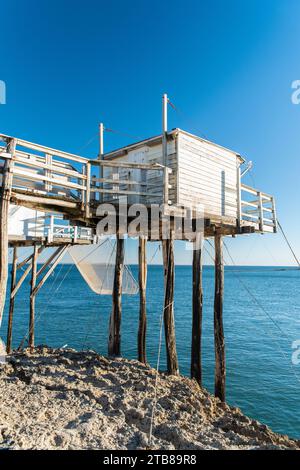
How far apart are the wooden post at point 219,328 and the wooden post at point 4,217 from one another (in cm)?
758

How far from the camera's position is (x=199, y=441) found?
6.21m

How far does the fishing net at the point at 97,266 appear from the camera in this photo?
70.0ft

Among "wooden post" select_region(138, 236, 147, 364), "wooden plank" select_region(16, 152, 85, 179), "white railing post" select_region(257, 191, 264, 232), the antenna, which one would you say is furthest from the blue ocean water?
"wooden plank" select_region(16, 152, 85, 179)

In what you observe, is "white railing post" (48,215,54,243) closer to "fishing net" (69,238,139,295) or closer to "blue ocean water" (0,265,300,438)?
"fishing net" (69,238,139,295)

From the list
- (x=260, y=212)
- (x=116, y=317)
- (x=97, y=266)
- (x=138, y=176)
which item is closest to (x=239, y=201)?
(x=260, y=212)

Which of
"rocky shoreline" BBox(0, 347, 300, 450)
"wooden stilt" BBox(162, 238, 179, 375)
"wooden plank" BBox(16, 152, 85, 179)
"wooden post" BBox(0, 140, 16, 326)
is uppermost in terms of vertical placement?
"wooden plank" BBox(16, 152, 85, 179)

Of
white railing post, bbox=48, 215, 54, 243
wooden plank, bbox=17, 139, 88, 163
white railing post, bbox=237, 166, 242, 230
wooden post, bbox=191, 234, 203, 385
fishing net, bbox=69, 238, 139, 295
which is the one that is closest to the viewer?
wooden plank, bbox=17, 139, 88, 163

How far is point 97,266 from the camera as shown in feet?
74.1

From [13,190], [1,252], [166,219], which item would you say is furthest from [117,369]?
[13,190]

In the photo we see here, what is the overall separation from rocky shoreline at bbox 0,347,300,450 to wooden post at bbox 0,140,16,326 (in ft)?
7.24

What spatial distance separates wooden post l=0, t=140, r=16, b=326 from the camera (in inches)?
259

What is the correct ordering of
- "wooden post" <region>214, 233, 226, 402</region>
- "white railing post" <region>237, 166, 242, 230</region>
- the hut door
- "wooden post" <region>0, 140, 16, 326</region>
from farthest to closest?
"white railing post" <region>237, 166, 242, 230</region> → the hut door → "wooden post" <region>214, 233, 226, 402</region> → "wooden post" <region>0, 140, 16, 326</region>
